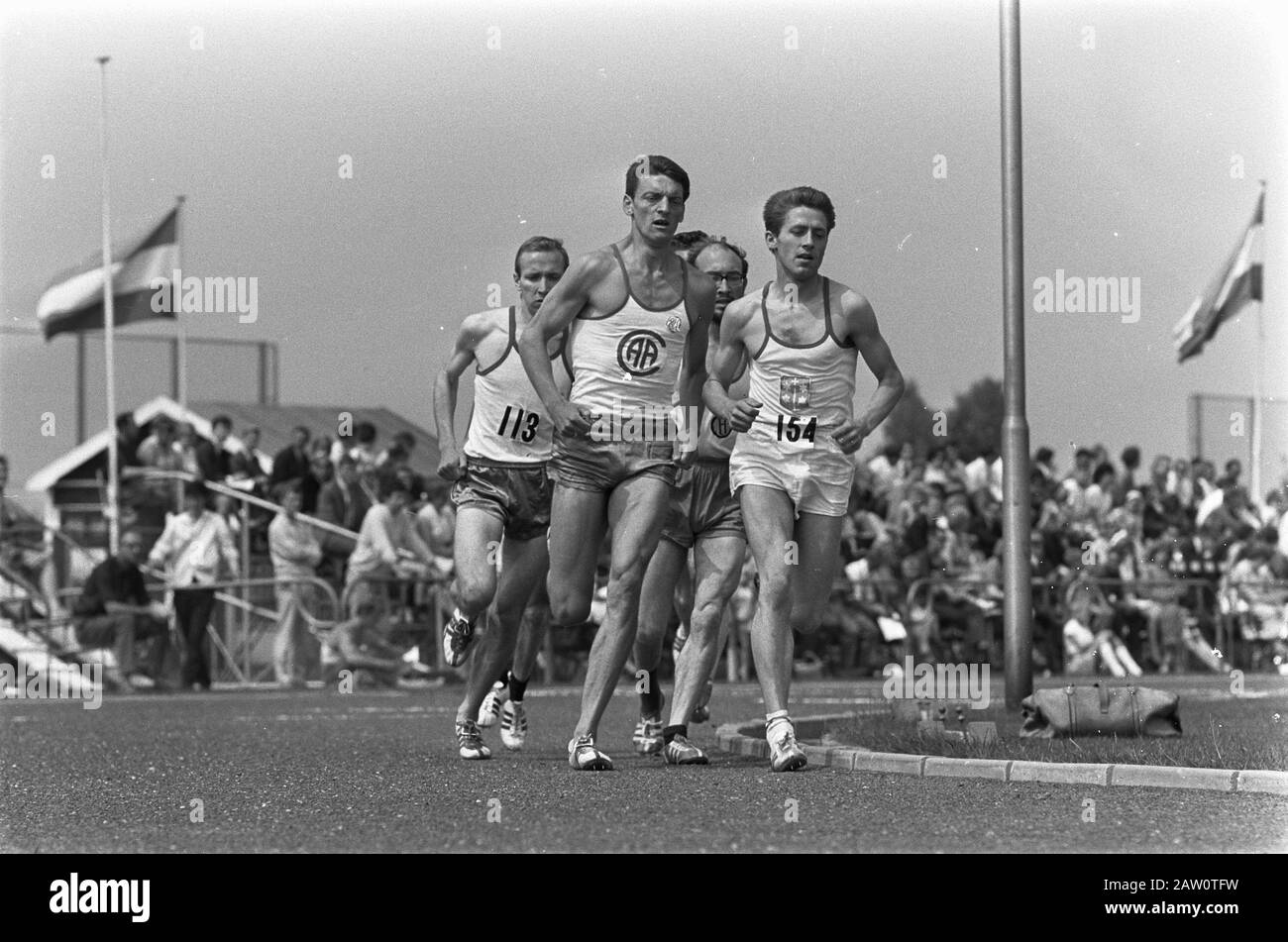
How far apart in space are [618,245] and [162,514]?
14.0m

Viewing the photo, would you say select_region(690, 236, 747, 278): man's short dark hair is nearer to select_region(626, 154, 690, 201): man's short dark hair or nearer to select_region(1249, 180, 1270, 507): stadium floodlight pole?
select_region(626, 154, 690, 201): man's short dark hair

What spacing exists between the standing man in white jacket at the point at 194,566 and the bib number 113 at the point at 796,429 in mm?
12456

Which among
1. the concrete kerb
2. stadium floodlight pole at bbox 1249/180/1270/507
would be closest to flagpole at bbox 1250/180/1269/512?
stadium floodlight pole at bbox 1249/180/1270/507

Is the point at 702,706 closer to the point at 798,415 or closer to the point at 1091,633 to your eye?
the point at 798,415

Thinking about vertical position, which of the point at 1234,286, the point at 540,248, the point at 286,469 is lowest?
the point at 286,469

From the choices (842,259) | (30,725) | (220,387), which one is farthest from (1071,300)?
(220,387)

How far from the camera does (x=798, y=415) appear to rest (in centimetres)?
1073

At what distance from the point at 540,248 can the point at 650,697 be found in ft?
8.03

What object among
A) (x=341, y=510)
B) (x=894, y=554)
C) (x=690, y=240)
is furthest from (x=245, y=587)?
(x=690, y=240)

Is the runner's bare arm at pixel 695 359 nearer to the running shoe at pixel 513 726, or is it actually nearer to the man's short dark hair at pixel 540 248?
the man's short dark hair at pixel 540 248

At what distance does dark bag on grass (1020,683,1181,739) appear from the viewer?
11.7 m

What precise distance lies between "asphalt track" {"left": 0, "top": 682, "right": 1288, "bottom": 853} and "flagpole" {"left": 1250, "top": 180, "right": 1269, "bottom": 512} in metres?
18.9

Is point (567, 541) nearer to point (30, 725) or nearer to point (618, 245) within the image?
point (618, 245)
